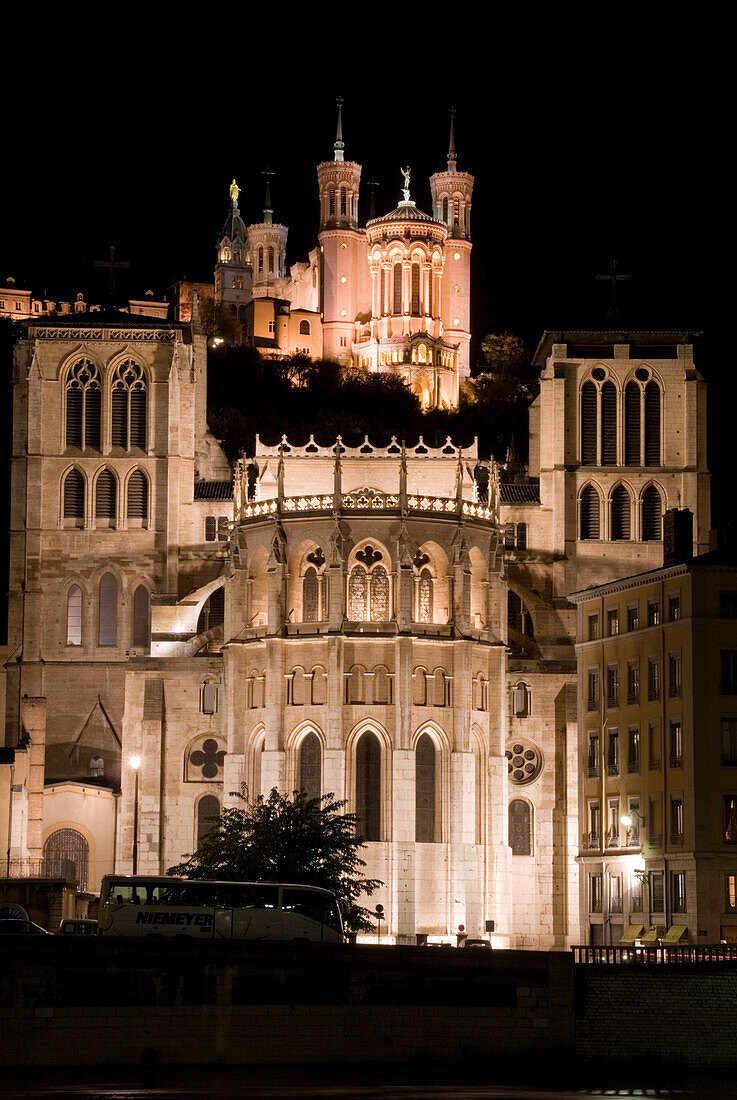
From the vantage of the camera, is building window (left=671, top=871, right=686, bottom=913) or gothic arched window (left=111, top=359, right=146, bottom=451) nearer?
building window (left=671, top=871, right=686, bottom=913)

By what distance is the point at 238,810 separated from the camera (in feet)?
319

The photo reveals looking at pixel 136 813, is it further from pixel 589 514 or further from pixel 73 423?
pixel 589 514

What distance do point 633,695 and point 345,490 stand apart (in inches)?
805

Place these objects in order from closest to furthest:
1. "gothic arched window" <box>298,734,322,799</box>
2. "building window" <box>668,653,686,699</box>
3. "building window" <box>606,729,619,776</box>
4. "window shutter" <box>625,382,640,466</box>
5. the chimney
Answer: "building window" <box>668,653,686,699</box> < "gothic arched window" <box>298,734,322,799</box> < "building window" <box>606,729,619,776</box> < the chimney < "window shutter" <box>625,382,640,466</box>

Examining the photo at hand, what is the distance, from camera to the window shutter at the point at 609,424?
4990 inches

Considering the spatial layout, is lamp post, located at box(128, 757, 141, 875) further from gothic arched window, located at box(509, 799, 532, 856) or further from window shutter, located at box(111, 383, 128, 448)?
window shutter, located at box(111, 383, 128, 448)

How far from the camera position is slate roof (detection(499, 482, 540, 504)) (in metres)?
127

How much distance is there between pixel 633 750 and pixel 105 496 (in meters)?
36.0

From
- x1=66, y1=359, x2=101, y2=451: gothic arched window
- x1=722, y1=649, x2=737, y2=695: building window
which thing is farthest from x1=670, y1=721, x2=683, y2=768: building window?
x1=66, y1=359, x2=101, y2=451: gothic arched window

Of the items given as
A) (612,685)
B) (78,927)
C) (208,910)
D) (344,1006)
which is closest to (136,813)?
(612,685)

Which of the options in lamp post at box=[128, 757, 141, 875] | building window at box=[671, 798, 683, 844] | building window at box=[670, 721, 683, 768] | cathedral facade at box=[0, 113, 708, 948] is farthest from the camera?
lamp post at box=[128, 757, 141, 875]

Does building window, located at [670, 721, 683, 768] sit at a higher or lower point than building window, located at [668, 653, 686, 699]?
lower

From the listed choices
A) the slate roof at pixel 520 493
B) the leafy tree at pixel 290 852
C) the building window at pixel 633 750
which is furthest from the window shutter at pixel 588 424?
the leafy tree at pixel 290 852

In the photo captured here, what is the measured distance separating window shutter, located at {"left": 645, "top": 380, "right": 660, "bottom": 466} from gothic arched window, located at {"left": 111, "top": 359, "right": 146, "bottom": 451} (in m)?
26.3
